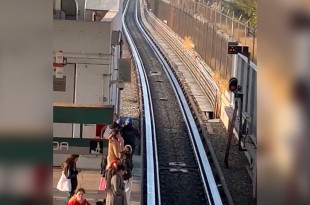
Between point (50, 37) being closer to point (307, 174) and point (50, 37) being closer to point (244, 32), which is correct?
point (307, 174)

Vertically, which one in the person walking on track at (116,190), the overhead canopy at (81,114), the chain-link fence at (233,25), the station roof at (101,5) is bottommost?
the person walking on track at (116,190)

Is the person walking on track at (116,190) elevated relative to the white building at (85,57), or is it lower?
lower

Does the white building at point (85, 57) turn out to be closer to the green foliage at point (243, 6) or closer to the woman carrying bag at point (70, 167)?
the woman carrying bag at point (70, 167)

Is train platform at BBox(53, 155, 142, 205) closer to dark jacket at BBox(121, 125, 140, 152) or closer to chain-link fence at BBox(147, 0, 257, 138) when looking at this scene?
dark jacket at BBox(121, 125, 140, 152)

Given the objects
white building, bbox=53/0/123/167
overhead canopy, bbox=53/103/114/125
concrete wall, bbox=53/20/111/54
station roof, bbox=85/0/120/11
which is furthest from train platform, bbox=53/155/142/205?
overhead canopy, bbox=53/103/114/125

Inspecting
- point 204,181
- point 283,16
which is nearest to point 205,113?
point 204,181

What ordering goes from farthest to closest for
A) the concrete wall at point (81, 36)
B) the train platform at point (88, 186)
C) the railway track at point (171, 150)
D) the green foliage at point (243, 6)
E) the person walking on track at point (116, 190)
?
1. the green foliage at point (243, 6)
2. the railway track at point (171, 150)
3. the train platform at point (88, 186)
4. the person walking on track at point (116, 190)
5. the concrete wall at point (81, 36)

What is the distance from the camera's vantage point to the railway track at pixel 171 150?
32.4ft

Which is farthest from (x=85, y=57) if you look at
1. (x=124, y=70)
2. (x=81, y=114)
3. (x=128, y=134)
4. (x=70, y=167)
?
(x=128, y=134)

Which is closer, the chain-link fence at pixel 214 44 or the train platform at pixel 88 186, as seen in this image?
the train platform at pixel 88 186

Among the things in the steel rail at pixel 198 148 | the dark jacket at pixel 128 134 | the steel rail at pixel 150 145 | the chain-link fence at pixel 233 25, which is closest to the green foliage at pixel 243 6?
the chain-link fence at pixel 233 25

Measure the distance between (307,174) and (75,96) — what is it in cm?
460

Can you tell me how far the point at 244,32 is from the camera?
58.6 feet

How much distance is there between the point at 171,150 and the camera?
13.0m
